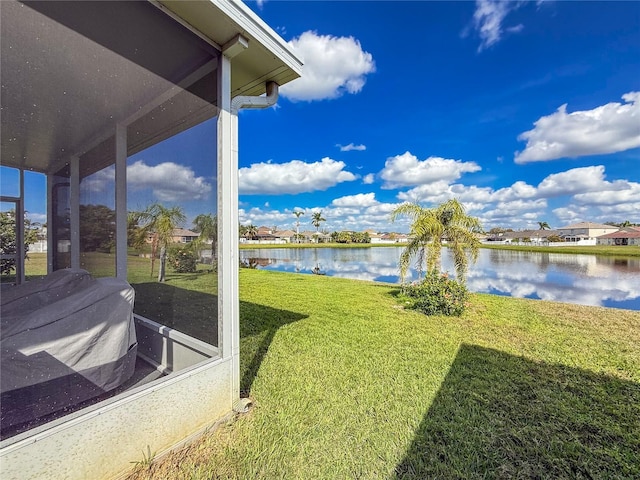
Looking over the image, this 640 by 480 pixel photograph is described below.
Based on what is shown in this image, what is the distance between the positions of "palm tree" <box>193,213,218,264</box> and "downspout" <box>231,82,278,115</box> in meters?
0.75

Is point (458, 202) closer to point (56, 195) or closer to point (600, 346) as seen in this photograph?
point (600, 346)

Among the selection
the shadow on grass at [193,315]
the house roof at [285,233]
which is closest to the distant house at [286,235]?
the house roof at [285,233]

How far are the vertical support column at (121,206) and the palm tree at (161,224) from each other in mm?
270

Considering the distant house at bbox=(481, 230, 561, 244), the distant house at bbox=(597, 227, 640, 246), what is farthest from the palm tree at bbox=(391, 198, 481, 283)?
the distant house at bbox=(597, 227, 640, 246)

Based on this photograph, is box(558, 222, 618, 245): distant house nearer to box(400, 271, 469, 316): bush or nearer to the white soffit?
box(400, 271, 469, 316): bush

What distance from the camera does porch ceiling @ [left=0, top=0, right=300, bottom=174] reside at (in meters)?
1.38

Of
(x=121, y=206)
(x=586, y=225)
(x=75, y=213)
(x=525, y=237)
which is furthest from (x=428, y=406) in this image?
(x=586, y=225)

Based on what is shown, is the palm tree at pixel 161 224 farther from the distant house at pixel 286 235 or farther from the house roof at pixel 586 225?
the house roof at pixel 586 225

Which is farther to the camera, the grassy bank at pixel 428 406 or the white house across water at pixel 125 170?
the grassy bank at pixel 428 406

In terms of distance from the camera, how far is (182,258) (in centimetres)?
221

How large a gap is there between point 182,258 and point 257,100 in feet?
4.54

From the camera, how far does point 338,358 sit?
2756mm

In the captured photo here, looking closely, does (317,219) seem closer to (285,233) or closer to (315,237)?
(315,237)

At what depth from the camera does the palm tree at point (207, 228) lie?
6.04 ft
